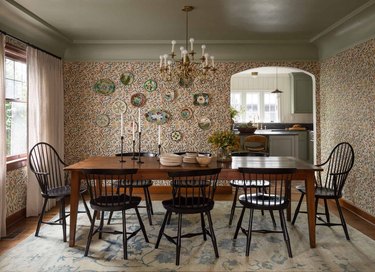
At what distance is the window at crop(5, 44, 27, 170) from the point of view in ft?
13.1

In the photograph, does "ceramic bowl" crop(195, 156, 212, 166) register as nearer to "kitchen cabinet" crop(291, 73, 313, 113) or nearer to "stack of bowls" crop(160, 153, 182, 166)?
"stack of bowls" crop(160, 153, 182, 166)

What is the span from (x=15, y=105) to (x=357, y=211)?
486 centimetres

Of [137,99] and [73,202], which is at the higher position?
[137,99]

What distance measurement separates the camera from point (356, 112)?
170 inches

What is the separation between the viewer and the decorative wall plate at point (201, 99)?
550 cm

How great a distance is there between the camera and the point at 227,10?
3785 mm

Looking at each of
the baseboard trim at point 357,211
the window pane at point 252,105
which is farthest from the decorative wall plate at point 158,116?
the window pane at point 252,105

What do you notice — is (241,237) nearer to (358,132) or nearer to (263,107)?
(358,132)

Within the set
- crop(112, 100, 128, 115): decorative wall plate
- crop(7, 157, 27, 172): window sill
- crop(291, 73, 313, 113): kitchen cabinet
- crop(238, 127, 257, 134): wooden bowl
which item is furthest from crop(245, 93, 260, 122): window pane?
crop(7, 157, 27, 172): window sill

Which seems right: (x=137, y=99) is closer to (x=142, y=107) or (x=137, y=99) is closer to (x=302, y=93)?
(x=142, y=107)

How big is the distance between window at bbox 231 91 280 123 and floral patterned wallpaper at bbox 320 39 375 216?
4.84m

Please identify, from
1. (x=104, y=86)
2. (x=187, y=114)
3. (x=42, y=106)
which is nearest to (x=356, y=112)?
(x=187, y=114)

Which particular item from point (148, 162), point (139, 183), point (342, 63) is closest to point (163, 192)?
point (139, 183)

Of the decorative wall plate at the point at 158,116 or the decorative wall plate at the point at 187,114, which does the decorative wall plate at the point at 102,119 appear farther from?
the decorative wall plate at the point at 187,114
